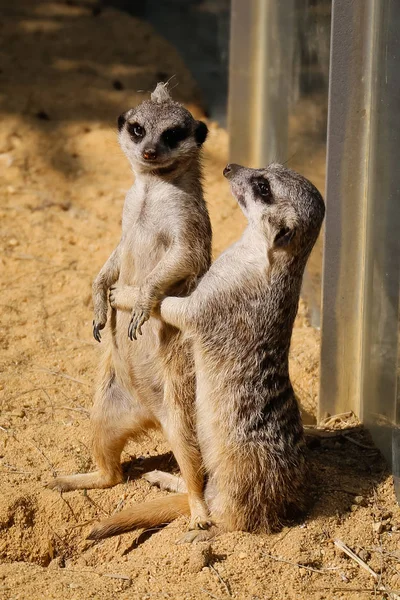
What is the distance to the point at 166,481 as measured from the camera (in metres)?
3.28

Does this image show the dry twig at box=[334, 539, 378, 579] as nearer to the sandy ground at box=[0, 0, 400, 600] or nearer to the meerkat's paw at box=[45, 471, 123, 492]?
the sandy ground at box=[0, 0, 400, 600]

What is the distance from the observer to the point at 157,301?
9.78 ft

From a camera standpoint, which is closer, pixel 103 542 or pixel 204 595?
pixel 204 595

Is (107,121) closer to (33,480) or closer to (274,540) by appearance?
(33,480)

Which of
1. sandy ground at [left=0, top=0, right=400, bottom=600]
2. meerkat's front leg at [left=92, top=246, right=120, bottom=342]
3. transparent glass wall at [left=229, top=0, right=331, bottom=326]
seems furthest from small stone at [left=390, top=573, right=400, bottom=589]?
transparent glass wall at [left=229, top=0, right=331, bottom=326]

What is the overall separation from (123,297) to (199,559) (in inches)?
38.2

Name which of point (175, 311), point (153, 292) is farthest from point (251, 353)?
point (153, 292)

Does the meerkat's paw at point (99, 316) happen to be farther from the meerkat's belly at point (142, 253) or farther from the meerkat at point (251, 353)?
the meerkat at point (251, 353)

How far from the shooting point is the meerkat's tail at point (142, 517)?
2.93 meters

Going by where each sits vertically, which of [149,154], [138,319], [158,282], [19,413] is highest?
[149,154]

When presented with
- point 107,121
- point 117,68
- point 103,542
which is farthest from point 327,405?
point 117,68

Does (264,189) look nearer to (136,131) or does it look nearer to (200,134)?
(200,134)

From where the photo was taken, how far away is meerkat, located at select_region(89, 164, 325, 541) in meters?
2.85

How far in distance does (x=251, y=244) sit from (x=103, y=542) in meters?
1.17
